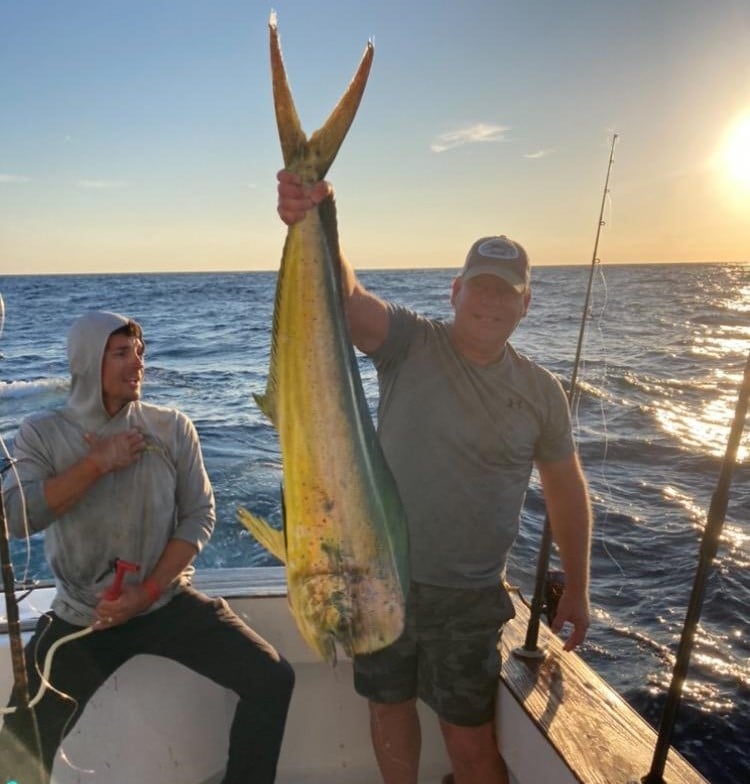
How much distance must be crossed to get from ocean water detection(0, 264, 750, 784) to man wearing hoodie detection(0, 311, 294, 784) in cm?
243

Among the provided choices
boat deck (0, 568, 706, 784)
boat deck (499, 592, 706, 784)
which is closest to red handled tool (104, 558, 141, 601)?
boat deck (0, 568, 706, 784)

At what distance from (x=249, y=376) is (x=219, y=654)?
1038 centimetres

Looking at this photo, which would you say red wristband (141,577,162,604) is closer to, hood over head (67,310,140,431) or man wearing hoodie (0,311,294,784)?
man wearing hoodie (0,311,294,784)

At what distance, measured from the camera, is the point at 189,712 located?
9.21 ft

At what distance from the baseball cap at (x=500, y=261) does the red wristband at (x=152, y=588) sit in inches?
60.1

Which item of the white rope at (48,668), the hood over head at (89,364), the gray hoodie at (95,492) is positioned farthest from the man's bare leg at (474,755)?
the hood over head at (89,364)

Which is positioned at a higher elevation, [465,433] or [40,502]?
[465,433]

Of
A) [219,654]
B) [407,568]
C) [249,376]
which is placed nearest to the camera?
[407,568]

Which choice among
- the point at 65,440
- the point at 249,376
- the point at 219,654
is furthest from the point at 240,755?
the point at 249,376

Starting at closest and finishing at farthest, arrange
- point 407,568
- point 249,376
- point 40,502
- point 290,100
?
point 290,100
point 407,568
point 40,502
point 249,376

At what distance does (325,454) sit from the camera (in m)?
1.62

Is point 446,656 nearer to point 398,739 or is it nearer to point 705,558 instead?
point 398,739

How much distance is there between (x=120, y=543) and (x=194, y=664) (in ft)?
1.68

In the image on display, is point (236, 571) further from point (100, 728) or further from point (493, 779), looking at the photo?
point (493, 779)
